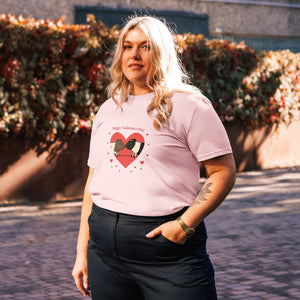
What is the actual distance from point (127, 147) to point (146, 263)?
1.50ft

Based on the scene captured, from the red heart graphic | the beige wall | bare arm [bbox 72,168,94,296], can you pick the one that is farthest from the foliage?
the red heart graphic

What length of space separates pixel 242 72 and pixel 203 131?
36.4 feet

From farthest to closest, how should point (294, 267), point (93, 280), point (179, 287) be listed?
point (294, 267), point (93, 280), point (179, 287)

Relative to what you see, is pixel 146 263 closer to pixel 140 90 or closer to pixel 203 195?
pixel 203 195

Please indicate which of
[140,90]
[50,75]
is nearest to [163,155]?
[140,90]

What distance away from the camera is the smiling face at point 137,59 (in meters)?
2.74

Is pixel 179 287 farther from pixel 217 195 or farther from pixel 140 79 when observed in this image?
pixel 140 79

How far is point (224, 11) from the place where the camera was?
1966 cm

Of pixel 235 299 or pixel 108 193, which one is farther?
pixel 235 299

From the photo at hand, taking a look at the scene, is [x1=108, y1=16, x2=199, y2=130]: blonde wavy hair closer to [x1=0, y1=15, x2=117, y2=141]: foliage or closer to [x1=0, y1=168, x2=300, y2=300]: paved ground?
[x1=0, y1=168, x2=300, y2=300]: paved ground

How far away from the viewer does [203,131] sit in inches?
104

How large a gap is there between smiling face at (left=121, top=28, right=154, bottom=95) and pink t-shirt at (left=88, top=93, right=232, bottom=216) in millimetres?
129

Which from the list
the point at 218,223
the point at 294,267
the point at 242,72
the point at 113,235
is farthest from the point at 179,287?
the point at 242,72

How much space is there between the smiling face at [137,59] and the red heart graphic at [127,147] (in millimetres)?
235
